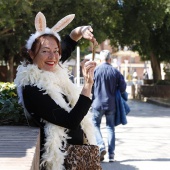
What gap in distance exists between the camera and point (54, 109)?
2518 mm

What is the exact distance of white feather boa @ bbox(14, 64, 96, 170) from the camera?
2.59 m

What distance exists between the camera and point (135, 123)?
43.2ft

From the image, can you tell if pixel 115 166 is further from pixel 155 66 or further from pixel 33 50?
pixel 155 66

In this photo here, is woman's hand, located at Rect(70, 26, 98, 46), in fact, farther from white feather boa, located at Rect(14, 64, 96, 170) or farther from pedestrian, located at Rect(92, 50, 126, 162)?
pedestrian, located at Rect(92, 50, 126, 162)

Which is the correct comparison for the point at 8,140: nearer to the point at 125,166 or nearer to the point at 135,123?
the point at 125,166

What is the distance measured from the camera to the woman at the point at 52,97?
250cm

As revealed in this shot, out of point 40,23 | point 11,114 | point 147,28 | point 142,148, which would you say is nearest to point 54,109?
point 40,23

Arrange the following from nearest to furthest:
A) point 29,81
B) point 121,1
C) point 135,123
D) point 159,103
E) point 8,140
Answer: point 8,140 < point 29,81 < point 135,123 < point 159,103 < point 121,1

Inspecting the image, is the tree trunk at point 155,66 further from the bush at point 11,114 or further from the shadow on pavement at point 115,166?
the bush at point 11,114

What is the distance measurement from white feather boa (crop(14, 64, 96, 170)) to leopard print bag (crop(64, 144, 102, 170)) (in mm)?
41

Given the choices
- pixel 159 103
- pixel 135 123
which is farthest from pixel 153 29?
pixel 135 123

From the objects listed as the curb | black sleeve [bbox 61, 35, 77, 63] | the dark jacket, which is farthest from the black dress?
the curb

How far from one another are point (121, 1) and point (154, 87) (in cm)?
514

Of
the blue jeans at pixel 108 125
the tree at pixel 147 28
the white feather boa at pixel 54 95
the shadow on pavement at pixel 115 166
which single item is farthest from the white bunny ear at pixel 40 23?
the tree at pixel 147 28
